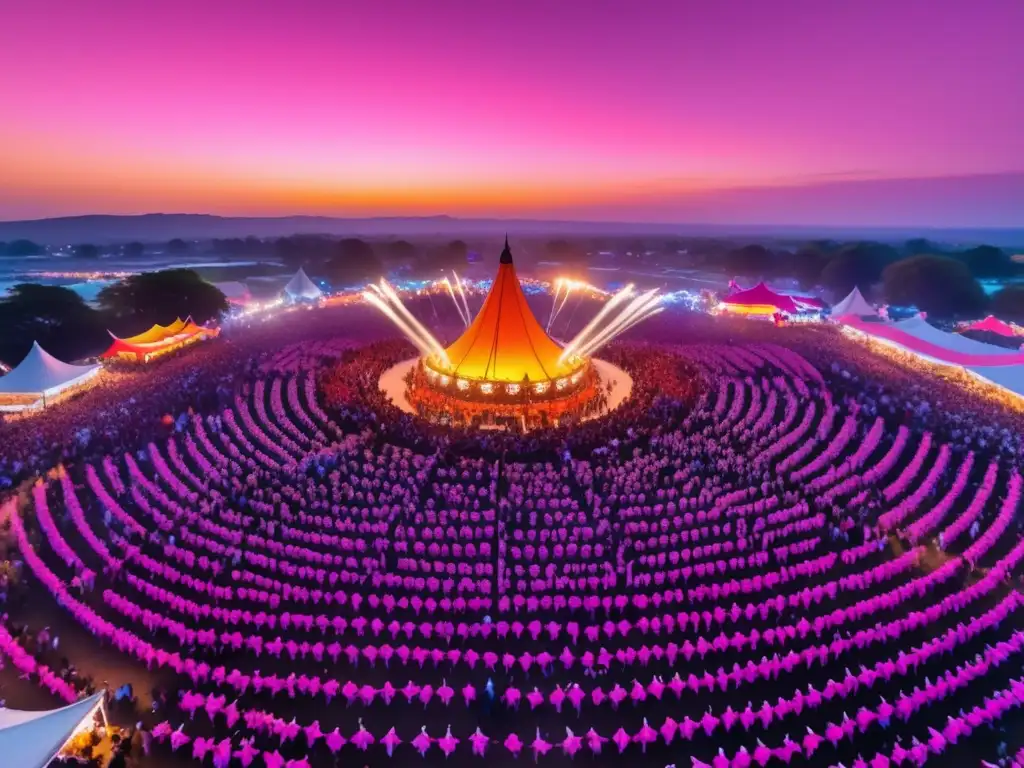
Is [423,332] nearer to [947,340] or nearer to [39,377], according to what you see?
[39,377]

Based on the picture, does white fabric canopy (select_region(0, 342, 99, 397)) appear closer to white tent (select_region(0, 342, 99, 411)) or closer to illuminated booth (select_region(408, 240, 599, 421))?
white tent (select_region(0, 342, 99, 411))

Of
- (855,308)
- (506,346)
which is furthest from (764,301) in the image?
(506,346)

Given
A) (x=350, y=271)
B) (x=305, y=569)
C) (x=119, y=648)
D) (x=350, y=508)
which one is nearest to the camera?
(x=119, y=648)

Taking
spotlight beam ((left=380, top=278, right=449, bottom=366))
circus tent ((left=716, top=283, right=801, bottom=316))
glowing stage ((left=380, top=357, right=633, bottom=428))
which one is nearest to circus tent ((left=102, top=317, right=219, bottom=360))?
spotlight beam ((left=380, top=278, right=449, bottom=366))

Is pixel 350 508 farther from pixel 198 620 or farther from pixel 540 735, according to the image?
pixel 540 735

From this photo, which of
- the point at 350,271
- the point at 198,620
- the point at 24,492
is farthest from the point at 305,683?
the point at 350,271
